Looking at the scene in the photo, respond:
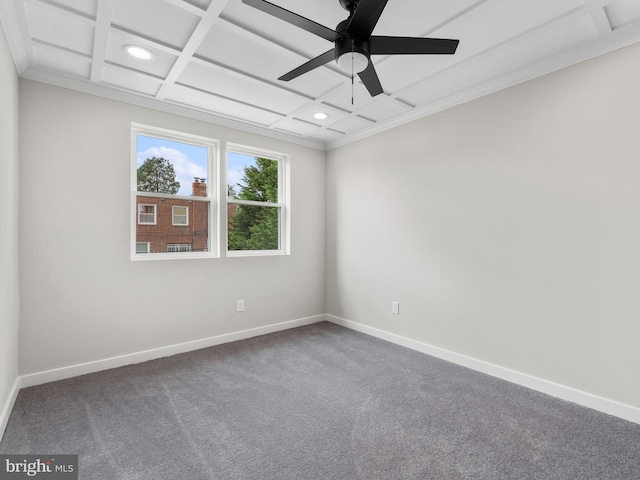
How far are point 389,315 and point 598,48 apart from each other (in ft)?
9.37

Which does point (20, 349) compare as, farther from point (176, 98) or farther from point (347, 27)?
point (347, 27)

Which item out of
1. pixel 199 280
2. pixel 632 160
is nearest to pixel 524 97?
pixel 632 160

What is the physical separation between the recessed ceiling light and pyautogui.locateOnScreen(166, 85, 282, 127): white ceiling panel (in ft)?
1.39

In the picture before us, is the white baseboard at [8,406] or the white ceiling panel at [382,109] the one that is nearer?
the white baseboard at [8,406]

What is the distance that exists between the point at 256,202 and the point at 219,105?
1.20 meters

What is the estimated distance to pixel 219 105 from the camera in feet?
10.5

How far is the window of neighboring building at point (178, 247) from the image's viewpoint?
3.34m

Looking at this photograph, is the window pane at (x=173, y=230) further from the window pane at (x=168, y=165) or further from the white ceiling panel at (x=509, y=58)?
the white ceiling panel at (x=509, y=58)

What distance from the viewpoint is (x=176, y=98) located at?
3.04 m

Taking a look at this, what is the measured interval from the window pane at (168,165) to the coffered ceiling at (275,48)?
0.38 meters

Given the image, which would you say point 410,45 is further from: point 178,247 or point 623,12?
point 178,247

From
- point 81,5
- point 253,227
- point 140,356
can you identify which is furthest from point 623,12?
point 140,356

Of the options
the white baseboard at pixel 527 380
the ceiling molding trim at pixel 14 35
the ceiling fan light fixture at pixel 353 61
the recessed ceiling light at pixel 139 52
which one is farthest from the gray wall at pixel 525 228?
the ceiling molding trim at pixel 14 35

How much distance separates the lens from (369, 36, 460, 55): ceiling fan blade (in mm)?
1661
